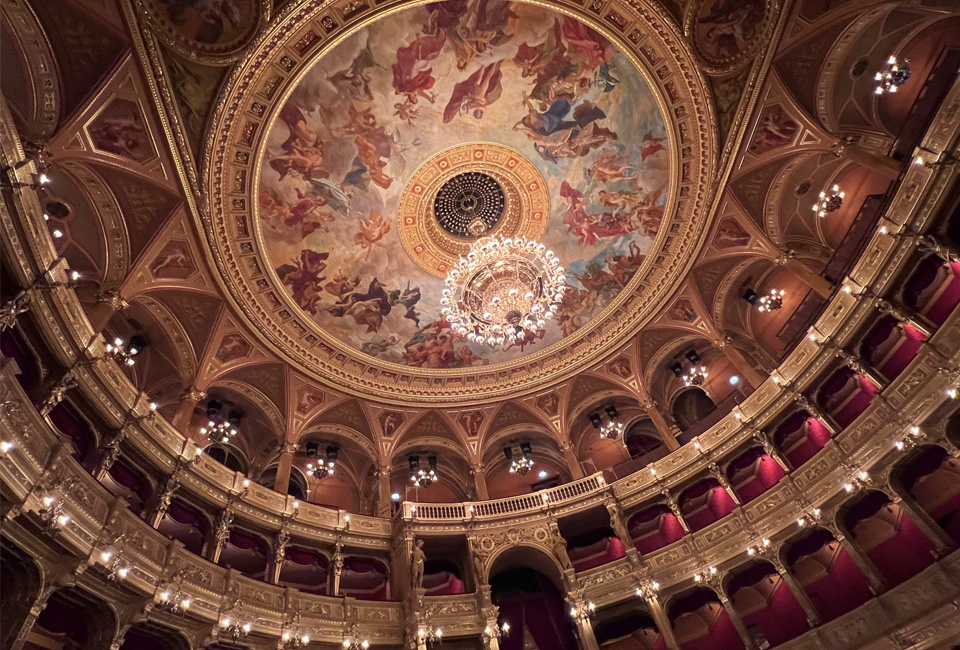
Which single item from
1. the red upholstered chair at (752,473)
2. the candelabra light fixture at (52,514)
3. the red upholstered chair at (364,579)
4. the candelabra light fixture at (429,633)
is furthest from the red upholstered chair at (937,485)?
the candelabra light fixture at (52,514)

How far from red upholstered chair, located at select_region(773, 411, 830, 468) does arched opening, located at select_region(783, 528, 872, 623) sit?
2.47 meters

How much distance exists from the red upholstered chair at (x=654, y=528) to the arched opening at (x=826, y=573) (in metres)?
3.52

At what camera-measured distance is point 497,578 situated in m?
19.5

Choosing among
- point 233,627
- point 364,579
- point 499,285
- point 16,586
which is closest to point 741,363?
point 499,285

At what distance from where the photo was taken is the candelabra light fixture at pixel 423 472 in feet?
70.1

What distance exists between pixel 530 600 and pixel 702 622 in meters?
5.49

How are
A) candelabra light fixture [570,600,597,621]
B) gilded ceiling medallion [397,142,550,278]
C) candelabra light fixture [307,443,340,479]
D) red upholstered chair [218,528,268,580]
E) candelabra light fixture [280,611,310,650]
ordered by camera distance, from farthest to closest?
1. gilded ceiling medallion [397,142,550,278]
2. candelabra light fixture [307,443,340,479]
3. red upholstered chair [218,528,268,580]
4. candelabra light fixture [570,600,597,621]
5. candelabra light fixture [280,611,310,650]

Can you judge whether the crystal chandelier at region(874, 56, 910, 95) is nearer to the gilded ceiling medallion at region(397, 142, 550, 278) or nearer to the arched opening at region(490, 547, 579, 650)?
the gilded ceiling medallion at region(397, 142, 550, 278)

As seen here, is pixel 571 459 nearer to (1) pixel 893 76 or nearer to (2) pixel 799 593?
(2) pixel 799 593

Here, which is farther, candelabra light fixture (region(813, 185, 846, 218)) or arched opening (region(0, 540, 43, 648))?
candelabra light fixture (region(813, 185, 846, 218))

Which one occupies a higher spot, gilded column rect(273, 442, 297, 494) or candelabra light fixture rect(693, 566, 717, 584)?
gilded column rect(273, 442, 297, 494)

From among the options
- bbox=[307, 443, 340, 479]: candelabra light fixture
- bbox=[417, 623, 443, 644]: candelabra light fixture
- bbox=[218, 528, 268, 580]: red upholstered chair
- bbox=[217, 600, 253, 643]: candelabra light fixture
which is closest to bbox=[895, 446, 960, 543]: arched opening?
bbox=[417, 623, 443, 644]: candelabra light fixture

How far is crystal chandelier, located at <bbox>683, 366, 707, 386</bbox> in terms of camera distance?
67.7 feet

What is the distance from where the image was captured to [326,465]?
21.3 meters
